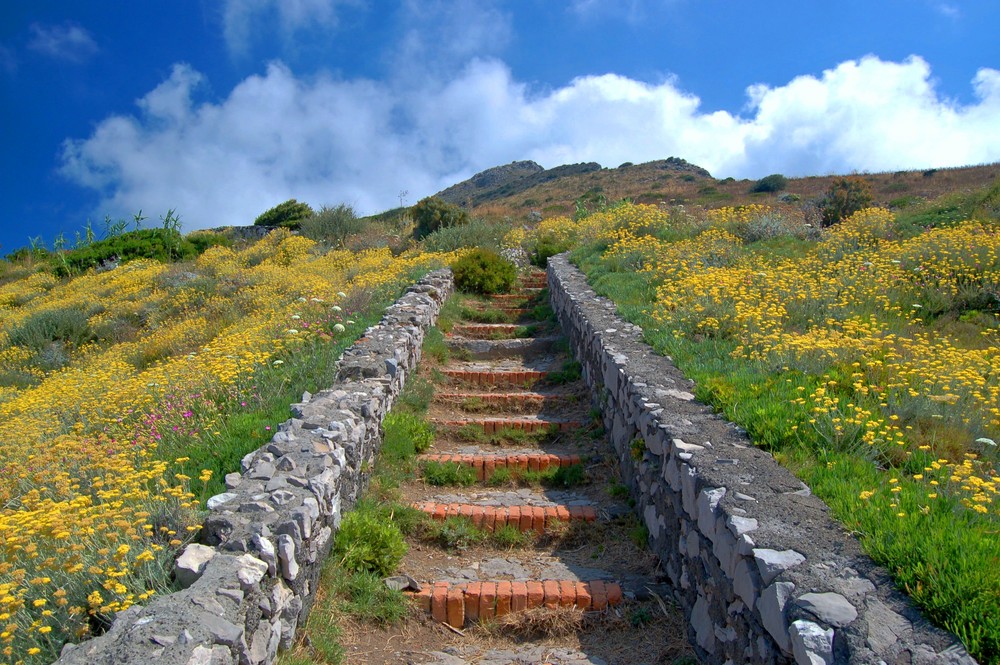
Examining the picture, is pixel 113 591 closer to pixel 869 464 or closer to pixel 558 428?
pixel 869 464

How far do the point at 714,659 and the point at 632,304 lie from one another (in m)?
5.35

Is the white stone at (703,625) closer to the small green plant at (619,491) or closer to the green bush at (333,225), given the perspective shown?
the small green plant at (619,491)

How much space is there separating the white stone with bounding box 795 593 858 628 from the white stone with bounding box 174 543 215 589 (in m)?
2.46

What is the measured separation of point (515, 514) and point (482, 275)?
7280 millimetres

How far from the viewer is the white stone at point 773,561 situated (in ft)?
8.73

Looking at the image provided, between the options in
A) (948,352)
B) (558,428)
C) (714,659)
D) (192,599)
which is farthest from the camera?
(558,428)

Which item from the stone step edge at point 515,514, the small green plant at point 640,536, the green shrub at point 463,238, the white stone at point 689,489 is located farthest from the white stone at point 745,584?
the green shrub at point 463,238

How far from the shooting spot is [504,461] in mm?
5797

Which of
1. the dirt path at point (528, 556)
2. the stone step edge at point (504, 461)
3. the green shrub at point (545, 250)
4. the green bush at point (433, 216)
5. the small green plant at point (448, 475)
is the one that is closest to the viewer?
the dirt path at point (528, 556)

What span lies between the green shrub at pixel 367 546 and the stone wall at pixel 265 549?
4.2 inches

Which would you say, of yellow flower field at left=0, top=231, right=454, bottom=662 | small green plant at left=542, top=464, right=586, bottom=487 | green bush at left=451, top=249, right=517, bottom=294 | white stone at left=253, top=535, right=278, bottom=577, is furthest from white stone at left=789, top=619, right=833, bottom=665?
green bush at left=451, top=249, right=517, bottom=294

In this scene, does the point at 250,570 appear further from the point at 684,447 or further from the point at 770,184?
the point at 770,184

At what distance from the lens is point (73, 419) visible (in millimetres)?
6633

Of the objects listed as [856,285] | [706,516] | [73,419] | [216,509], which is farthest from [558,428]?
[73,419]
